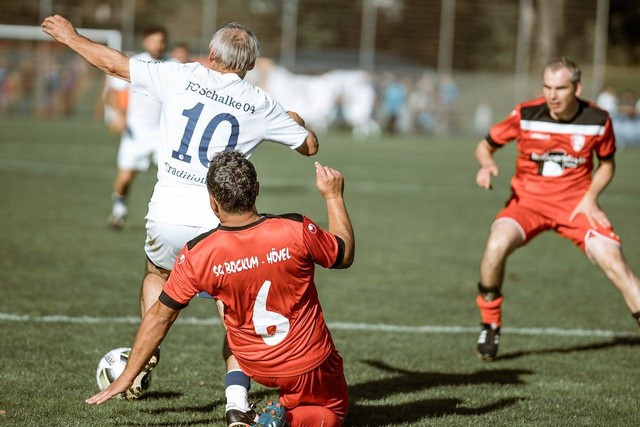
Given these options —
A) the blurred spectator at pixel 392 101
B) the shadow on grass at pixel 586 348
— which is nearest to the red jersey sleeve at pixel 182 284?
the shadow on grass at pixel 586 348

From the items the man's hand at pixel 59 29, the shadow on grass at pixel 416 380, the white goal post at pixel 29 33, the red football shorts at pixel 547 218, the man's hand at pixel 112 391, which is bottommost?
the shadow on grass at pixel 416 380

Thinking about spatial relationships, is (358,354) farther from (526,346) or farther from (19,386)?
(19,386)

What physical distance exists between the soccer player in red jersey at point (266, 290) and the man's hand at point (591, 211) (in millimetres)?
2973

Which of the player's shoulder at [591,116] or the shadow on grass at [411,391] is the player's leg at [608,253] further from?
the shadow on grass at [411,391]

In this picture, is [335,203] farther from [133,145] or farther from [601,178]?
[133,145]

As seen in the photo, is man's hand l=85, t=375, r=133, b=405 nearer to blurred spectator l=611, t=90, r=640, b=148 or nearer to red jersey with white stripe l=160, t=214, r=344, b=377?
red jersey with white stripe l=160, t=214, r=344, b=377

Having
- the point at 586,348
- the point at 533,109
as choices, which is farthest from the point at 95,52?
the point at 586,348

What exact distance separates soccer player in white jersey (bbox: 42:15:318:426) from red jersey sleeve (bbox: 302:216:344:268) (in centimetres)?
92

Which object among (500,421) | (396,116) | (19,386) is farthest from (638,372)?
(396,116)

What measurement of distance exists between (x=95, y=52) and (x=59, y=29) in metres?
0.32

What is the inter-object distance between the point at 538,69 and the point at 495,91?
2.24m

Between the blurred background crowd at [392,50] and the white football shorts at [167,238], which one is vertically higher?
the blurred background crowd at [392,50]

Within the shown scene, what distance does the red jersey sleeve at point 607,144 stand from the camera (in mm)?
7000

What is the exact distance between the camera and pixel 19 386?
557 centimetres
